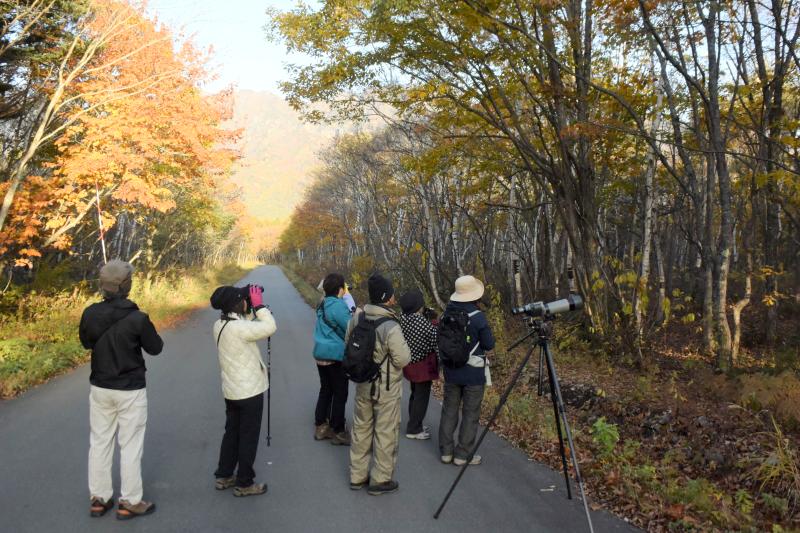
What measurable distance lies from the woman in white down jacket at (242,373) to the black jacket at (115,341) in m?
0.58

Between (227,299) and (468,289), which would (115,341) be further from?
(468,289)

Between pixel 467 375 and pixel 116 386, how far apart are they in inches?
119

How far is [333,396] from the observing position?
5648 millimetres

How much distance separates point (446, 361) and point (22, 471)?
4.15m

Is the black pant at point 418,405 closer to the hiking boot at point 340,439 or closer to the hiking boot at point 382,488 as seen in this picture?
the hiking boot at point 340,439

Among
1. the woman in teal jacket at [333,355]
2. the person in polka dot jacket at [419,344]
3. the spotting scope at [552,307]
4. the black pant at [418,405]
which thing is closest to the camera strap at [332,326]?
the woman in teal jacket at [333,355]

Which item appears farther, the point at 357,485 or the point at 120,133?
the point at 120,133

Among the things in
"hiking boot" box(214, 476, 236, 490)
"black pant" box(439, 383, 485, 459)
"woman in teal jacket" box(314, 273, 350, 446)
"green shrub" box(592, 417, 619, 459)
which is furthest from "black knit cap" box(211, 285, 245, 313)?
"green shrub" box(592, 417, 619, 459)

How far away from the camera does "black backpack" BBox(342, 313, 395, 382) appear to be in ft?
13.9

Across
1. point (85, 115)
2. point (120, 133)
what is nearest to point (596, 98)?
point (120, 133)

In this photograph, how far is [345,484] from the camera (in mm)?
4504

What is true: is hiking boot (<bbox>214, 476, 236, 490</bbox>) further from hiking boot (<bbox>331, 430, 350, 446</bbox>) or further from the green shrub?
the green shrub

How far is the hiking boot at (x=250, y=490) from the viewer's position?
4.23m

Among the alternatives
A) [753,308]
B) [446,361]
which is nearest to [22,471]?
[446,361]
